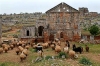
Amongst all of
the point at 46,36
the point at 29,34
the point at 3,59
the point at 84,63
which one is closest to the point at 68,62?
the point at 84,63

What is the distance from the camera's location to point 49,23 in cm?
4050

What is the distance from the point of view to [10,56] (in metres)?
26.4

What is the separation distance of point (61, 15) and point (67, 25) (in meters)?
1.99

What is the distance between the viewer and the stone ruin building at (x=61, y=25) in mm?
39375

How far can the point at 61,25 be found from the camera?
132 ft

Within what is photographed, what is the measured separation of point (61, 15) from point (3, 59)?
17.4m

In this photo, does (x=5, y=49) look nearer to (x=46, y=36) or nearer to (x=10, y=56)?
(x=10, y=56)

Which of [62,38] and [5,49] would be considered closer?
[5,49]

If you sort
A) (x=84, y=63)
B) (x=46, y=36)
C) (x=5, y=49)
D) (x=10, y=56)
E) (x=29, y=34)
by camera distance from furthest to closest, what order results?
1. (x=29, y=34)
2. (x=46, y=36)
3. (x=5, y=49)
4. (x=10, y=56)
5. (x=84, y=63)

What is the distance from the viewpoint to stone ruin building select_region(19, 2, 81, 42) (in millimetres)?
39375

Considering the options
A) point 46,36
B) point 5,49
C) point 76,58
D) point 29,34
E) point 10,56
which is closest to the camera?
point 76,58

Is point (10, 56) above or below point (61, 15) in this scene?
below

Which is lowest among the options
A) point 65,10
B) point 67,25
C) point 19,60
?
point 19,60

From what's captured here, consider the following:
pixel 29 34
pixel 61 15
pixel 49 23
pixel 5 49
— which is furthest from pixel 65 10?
pixel 5 49
